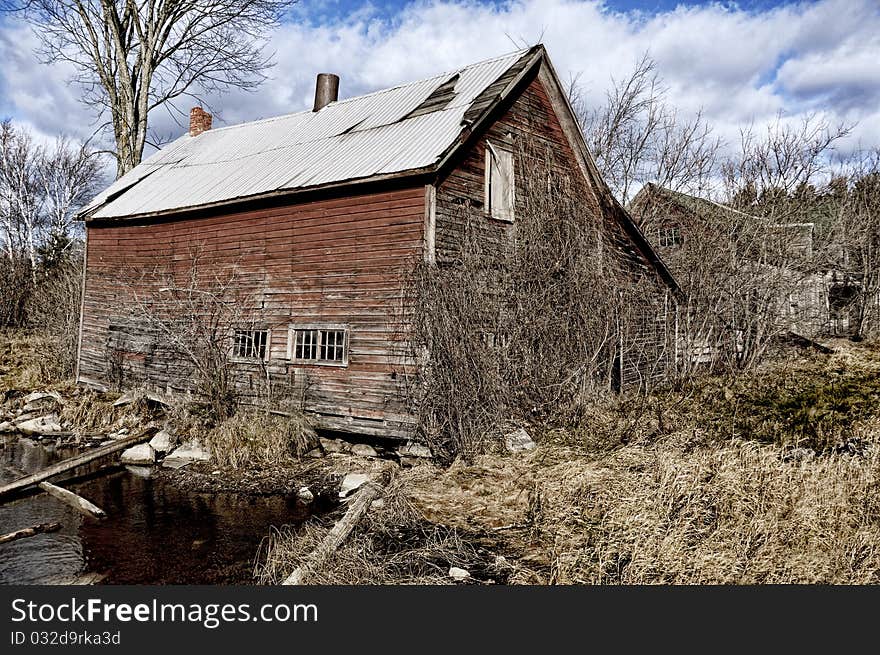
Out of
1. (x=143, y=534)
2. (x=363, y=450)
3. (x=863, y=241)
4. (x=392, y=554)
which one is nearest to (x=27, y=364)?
(x=363, y=450)

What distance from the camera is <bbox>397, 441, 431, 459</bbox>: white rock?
11238mm

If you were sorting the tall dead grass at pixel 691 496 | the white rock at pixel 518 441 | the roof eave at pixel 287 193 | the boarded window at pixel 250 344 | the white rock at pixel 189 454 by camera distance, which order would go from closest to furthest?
the tall dead grass at pixel 691 496 < the white rock at pixel 518 441 < the roof eave at pixel 287 193 < the white rock at pixel 189 454 < the boarded window at pixel 250 344

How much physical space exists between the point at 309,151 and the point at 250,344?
15.6 feet

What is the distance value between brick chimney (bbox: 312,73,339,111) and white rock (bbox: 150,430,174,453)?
10389 millimetres

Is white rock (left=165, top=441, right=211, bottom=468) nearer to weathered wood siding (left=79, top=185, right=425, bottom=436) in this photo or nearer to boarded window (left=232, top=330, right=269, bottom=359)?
weathered wood siding (left=79, top=185, right=425, bottom=436)

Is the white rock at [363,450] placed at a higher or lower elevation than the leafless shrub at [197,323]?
lower

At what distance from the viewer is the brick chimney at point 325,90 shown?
62.1ft

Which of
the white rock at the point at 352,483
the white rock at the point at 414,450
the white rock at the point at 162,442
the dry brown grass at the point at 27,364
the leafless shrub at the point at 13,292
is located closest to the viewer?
the white rock at the point at 352,483

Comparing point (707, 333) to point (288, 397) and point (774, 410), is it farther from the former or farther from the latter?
point (288, 397)

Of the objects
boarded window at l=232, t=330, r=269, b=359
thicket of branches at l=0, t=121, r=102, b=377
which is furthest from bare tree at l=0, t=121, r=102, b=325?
boarded window at l=232, t=330, r=269, b=359

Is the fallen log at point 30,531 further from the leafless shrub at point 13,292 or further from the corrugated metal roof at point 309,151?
the leafless shrub at point 13,292

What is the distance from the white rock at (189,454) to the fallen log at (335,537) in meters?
4.94

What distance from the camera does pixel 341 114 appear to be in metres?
17.2

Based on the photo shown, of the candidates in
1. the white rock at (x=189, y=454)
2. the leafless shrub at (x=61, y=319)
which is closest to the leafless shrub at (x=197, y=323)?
the white rock at (x=189, y=454)
